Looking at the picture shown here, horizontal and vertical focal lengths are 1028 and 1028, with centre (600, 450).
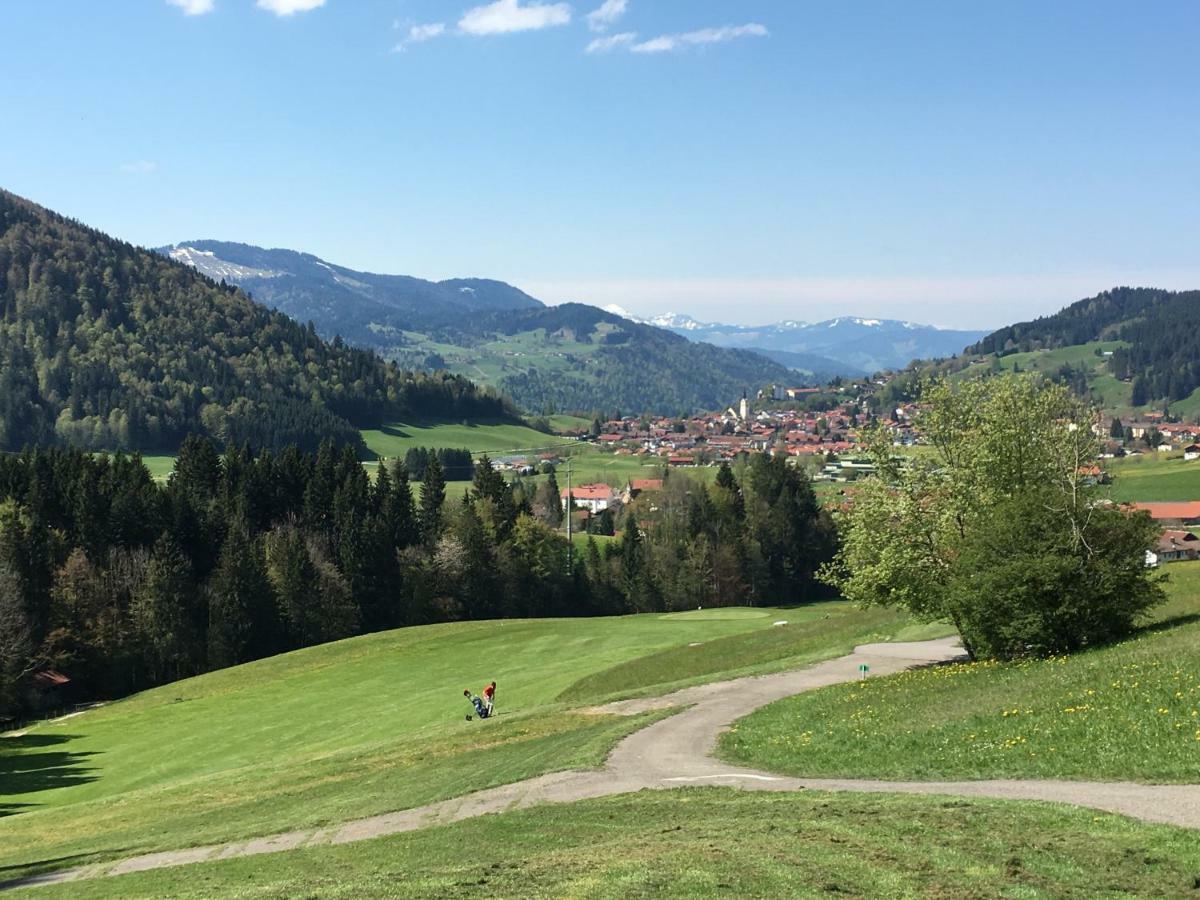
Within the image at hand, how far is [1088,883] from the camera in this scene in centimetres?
1353

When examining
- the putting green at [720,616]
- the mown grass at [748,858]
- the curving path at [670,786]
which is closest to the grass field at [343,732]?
the putting green at [720,616]

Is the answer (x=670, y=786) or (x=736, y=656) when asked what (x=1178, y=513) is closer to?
(x=736, y=656)

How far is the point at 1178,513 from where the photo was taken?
484ft

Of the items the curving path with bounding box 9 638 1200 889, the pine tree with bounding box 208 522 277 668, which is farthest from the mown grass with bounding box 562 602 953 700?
the pine tree with bounding box 208 522 277 668

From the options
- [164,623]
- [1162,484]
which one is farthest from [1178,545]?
[164,623]

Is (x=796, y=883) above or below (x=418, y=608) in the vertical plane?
above

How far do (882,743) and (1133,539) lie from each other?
15287 mm

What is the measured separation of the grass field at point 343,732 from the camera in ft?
96.5

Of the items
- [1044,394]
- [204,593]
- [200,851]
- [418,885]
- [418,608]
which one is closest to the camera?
[418,885]

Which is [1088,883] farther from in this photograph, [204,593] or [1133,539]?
[204,593]

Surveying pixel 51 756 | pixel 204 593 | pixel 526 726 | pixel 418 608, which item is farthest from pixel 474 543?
pixel 526 726

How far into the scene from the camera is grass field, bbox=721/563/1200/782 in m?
21.1

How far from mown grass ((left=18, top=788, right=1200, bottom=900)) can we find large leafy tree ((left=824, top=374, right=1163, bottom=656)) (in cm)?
1629

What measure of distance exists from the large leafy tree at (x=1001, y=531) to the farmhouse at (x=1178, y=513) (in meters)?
117
